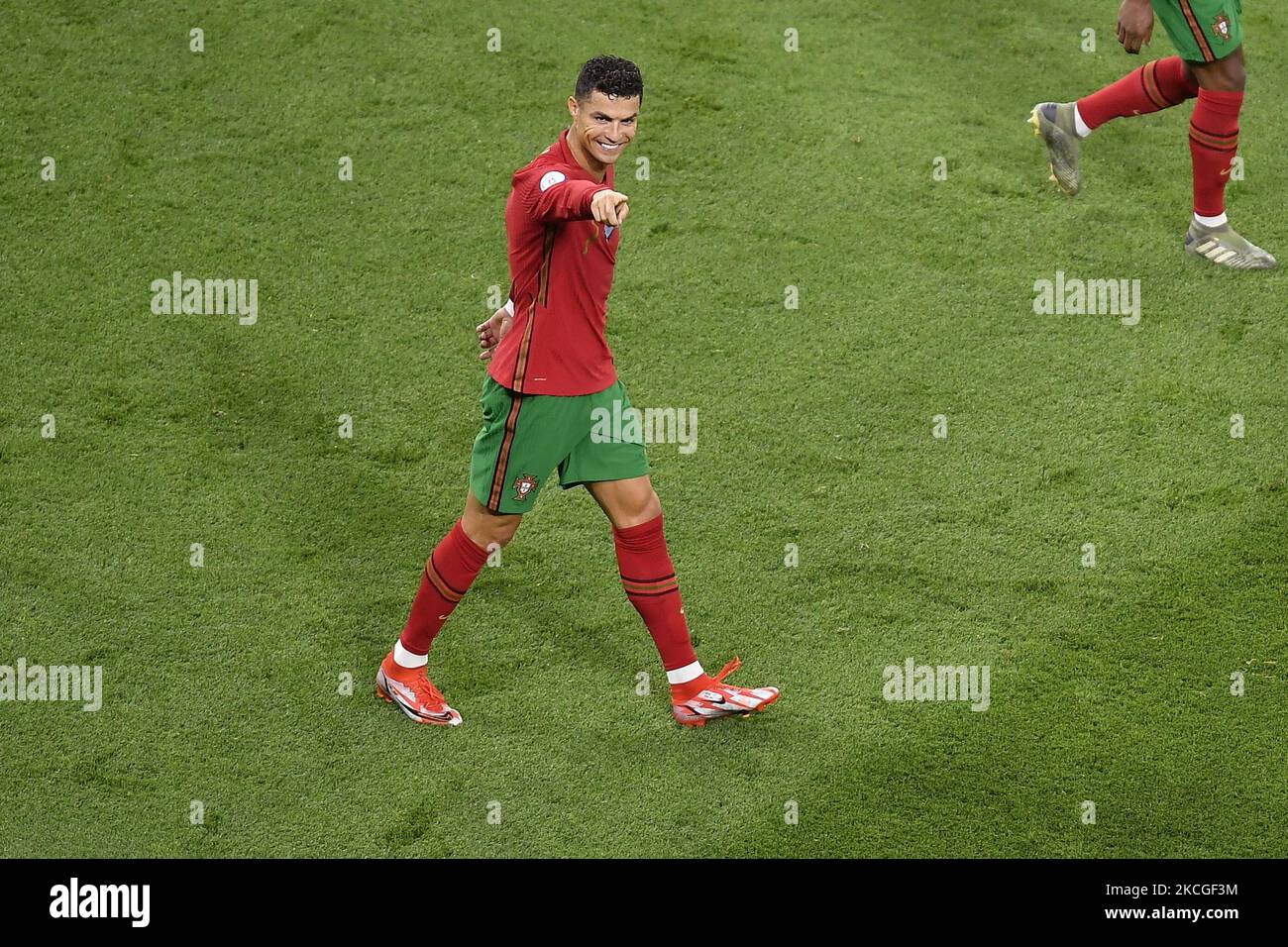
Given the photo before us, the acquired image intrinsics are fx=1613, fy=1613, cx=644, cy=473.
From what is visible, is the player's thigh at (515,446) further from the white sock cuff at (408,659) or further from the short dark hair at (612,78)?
the short dark hair at (612,78)

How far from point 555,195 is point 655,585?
1.22 metres

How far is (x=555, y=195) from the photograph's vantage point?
3961 millimetres

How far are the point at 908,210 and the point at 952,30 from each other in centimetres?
162

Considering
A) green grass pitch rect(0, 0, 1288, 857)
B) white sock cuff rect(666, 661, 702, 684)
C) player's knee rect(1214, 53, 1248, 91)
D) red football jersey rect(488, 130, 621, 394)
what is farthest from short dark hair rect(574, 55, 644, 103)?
player's knee rect(1214, 53, 1248, 91)

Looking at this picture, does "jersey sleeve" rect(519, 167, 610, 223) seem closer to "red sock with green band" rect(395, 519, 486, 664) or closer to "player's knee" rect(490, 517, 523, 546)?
"player's knee" rect(490, 517, 523, 546)

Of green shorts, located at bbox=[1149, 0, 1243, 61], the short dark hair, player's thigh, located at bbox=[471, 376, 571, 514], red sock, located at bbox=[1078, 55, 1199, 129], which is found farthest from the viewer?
red sock, located at bbox=[1078, 55, 1199, 129]

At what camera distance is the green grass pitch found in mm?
4555

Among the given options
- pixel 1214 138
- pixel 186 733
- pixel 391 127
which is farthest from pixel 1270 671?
pixel 391 127

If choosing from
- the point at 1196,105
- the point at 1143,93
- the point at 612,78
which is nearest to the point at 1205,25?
the point at 1196,105

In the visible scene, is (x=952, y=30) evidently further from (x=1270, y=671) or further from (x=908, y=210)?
(x=1270, y=671)

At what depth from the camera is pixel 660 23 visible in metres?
7.92

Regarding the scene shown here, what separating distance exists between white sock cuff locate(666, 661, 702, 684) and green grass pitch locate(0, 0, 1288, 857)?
0.16 m

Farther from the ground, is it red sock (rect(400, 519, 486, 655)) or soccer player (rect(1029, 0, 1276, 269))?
soccer player (rect(1029, 0, 1276, 269))

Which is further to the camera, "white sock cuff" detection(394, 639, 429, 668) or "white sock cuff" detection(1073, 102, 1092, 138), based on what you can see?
"white sock cuff" detection(1073, 102, 1092, 138)
